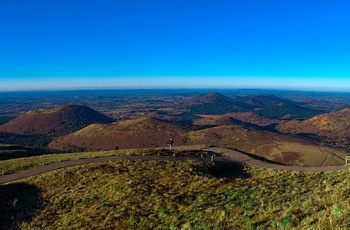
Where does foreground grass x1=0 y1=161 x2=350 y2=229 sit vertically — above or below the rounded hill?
above

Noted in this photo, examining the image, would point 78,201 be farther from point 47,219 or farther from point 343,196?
point 343,196

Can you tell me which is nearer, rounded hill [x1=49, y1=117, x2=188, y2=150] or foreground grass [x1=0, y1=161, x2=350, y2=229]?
foreground grass [x1=0, y1=161, x2=350, y2=229]

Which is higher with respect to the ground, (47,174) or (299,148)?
(47,174)

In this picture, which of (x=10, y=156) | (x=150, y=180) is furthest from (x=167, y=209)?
(x=10, y=156)

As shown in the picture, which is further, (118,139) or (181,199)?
(118,139)

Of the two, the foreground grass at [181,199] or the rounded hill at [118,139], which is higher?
the foreground grass at [181,199]

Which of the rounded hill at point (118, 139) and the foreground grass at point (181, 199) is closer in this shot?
the foreground grass at point (181, 199)

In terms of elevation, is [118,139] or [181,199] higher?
[181,199]

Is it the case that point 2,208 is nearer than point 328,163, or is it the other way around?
point 2,208
